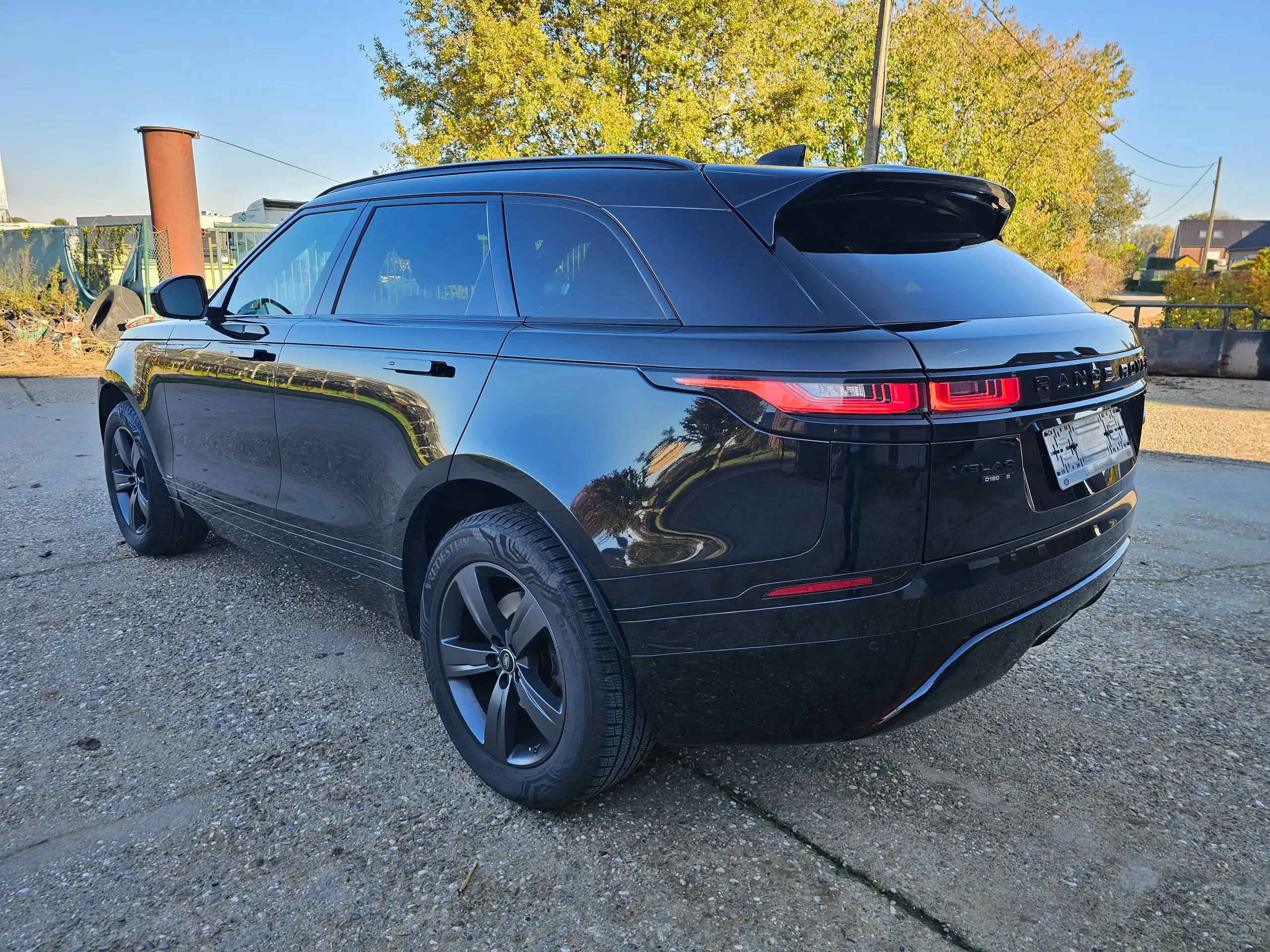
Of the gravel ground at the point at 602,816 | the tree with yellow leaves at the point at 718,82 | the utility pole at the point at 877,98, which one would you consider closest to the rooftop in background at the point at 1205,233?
the tree with yellow leaves at the point at 718,82

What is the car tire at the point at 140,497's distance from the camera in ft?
13.7

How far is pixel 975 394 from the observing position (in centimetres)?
179

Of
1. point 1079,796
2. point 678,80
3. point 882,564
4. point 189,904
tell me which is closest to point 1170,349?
point 678,80

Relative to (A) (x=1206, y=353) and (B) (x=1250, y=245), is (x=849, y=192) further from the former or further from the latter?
(B) (x=1250, y=245)

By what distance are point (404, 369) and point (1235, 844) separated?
256 cm

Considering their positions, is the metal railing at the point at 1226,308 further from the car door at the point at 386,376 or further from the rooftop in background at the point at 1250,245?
A: the rooftop in background at the point at 1250,245

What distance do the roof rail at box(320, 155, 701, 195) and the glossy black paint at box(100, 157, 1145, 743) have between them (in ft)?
0.05

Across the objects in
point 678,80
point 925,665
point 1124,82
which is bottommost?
point 925,665

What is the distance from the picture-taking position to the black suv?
5.86 feet

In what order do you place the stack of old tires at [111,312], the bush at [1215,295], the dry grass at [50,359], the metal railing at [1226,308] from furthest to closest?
the stack of old tires at [111,312] < the bush at [1215,295] < the dry grass at [50,359] < the metal railing at [1226,308]

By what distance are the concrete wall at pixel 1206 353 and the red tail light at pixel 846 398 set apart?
12.9 m

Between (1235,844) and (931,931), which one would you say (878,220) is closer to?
(931,931)

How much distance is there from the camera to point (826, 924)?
1.94m

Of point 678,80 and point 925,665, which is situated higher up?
point 678,80
